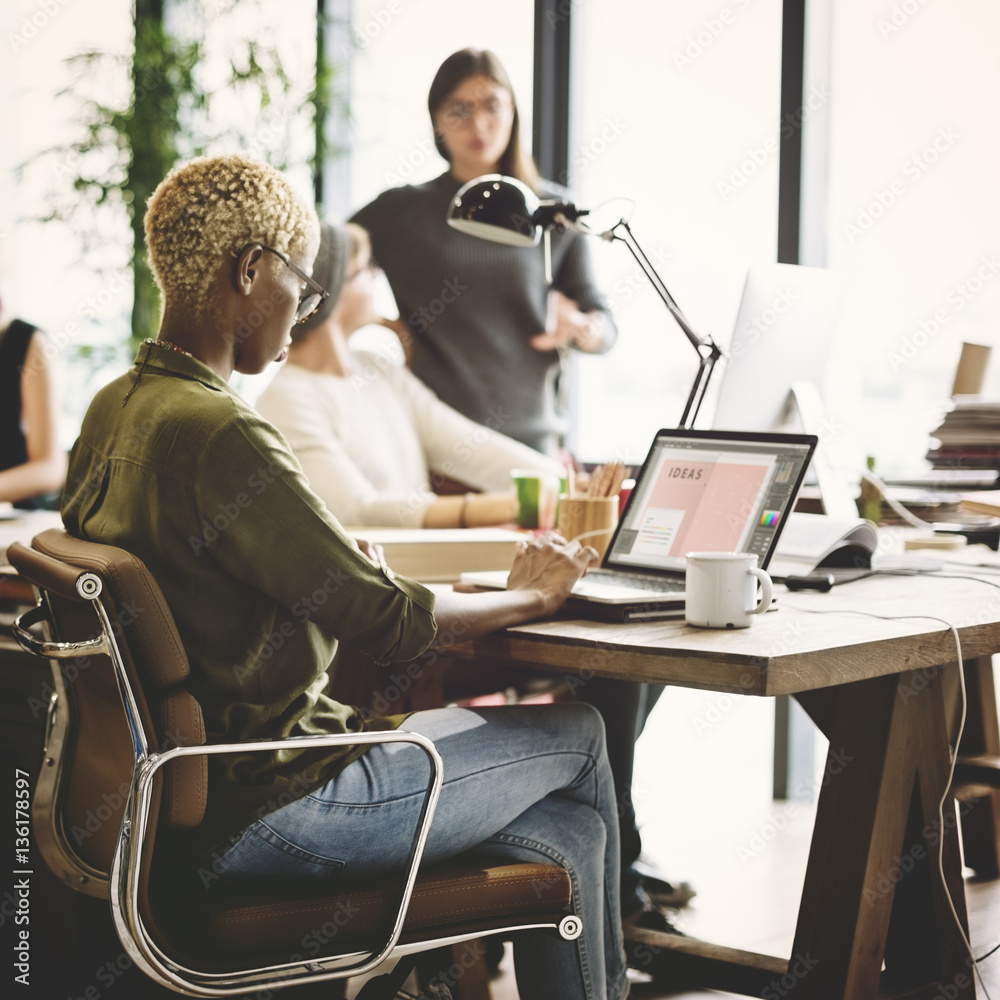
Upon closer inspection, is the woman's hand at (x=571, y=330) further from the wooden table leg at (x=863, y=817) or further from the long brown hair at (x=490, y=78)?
the wooden table leg at (x=863, y=817)

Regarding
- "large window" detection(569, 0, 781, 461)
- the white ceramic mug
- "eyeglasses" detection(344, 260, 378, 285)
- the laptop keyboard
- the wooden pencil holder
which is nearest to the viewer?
the white ceramic mug

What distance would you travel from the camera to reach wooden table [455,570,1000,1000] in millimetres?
1380

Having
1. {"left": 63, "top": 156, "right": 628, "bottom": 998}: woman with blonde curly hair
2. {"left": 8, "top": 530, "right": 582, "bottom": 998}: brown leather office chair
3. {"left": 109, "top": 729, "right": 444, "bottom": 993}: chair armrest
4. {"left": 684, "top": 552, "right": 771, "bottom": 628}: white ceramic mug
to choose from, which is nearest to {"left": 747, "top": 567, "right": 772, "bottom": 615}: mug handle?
{"left": 684, "top": 552, "right": 771, "bottom": 628}: white ceramic mug

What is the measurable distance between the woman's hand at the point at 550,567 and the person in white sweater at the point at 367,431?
766 mm

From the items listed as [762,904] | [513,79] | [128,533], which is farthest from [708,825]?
[513,79]

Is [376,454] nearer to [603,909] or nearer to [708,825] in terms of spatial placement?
[708,825]

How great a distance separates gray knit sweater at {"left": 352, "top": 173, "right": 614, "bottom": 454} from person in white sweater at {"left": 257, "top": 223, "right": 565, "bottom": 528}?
0.31ft

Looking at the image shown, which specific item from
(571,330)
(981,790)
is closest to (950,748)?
(981,790)

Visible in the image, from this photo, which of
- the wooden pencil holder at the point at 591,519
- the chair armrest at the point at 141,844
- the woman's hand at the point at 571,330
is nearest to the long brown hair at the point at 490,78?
the woman's hand at the point at 571,330

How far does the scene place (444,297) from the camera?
3527 mm

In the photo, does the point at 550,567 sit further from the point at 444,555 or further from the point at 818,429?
the point at 818,429

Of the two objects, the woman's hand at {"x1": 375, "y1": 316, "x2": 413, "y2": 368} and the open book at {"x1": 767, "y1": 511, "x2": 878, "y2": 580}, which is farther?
the woman's hand at {"x1": 375, "y1": 316, "x2": 413, "y2": 368}

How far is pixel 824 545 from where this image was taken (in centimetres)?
201

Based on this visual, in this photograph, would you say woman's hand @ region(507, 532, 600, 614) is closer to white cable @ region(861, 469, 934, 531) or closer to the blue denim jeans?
the blue denim jeans
